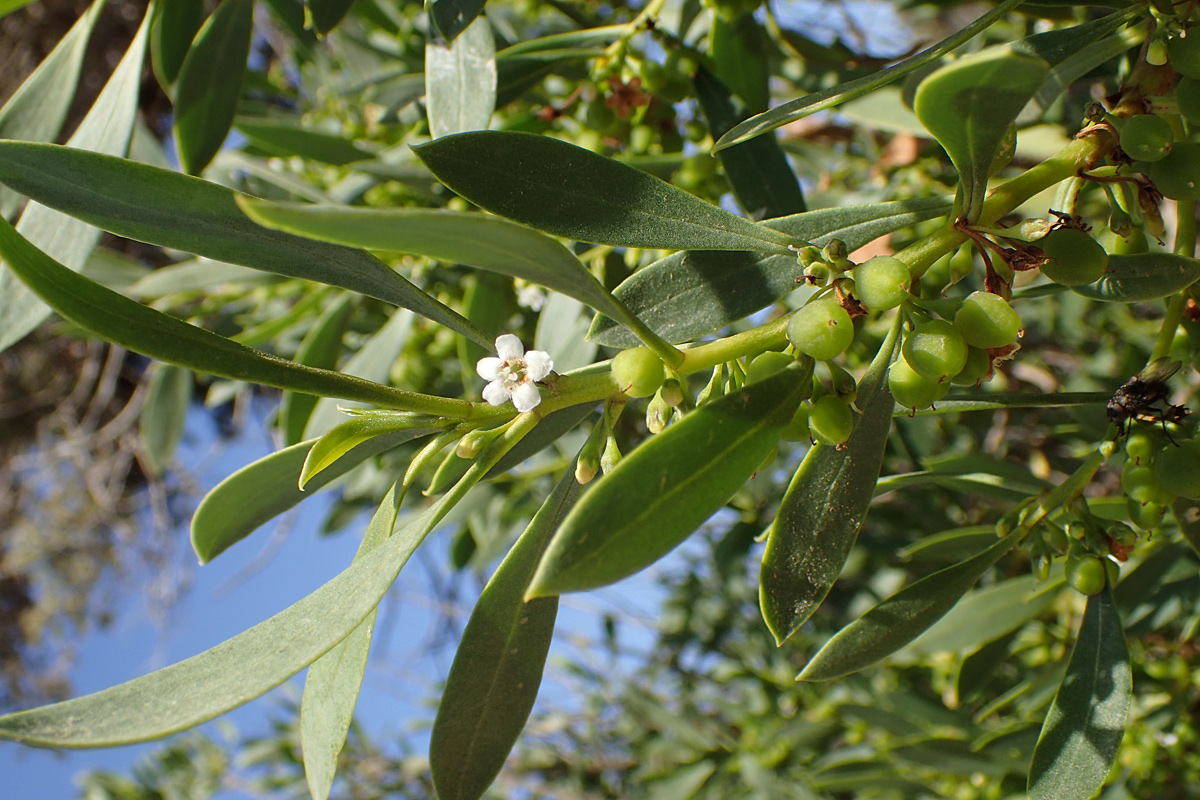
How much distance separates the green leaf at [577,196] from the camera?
73cm

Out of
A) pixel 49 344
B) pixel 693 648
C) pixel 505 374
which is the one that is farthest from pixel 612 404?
pixel 49 344

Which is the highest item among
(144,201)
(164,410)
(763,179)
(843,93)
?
(164,410)

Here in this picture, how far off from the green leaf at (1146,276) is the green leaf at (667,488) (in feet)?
1.03

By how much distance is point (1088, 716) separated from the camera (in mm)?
845

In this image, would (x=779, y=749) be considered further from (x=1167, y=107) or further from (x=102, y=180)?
(x=102, y=180)

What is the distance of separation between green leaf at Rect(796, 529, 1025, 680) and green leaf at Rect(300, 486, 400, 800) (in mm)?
394

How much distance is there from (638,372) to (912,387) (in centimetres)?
22

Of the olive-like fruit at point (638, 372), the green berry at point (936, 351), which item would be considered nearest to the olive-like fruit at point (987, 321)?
the green berry at point (936, 351)

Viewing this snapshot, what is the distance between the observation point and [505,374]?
71 centimetres

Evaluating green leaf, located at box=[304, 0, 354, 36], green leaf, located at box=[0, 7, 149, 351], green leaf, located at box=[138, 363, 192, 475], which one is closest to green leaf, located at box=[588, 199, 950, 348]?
green leaf, located at box=[304, 0, 354, 36]

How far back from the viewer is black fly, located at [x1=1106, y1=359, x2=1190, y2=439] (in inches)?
32.6

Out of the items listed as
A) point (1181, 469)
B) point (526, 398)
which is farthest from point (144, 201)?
point (1181, 469)

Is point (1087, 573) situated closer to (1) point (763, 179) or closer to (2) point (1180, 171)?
(2) point (1180, 171)

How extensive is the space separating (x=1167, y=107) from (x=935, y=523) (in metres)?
1.75
